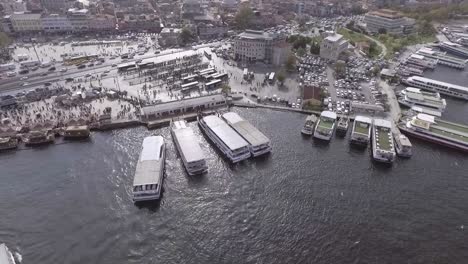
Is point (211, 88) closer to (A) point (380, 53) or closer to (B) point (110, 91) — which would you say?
(B) point (110, 91)

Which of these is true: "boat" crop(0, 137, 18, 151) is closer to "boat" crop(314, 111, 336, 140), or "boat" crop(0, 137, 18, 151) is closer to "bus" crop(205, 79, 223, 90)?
"bus" crop(205, 79, 223, 90)

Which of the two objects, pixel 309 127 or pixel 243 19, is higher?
pixel 243 19

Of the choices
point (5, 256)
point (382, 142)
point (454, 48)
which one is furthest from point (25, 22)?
point (454, 48)

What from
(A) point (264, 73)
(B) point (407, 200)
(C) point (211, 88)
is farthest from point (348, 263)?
(A) point (264, 73)

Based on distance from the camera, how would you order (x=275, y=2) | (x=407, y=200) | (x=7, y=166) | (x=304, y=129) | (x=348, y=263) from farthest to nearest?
(x=275, y=2) < (x=304, y=129) < (x=7, y=166) < (x=407, y=200) < (x=348, y=263)

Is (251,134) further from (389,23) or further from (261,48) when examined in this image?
(389,23)
